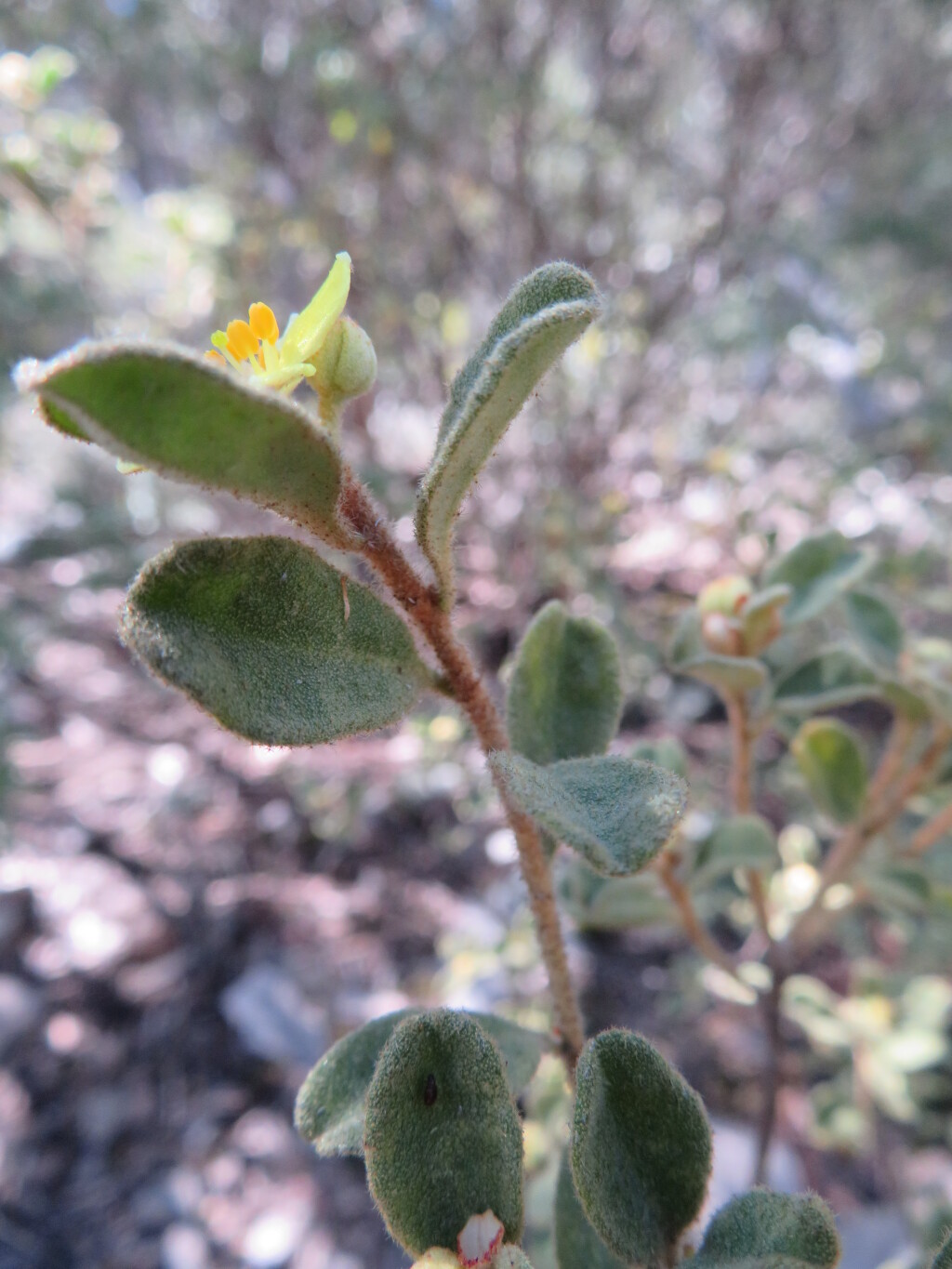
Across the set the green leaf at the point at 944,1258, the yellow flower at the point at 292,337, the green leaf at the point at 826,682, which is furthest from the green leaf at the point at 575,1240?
the yellow flower at the point at 292,337

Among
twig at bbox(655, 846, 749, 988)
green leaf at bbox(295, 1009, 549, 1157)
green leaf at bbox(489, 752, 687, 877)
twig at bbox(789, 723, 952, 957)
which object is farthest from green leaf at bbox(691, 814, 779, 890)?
green leaf at bbox(489, 752, 687, 877)

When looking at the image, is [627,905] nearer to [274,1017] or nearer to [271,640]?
[271,640]

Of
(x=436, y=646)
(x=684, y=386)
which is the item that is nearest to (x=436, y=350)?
(x=684, y=386)

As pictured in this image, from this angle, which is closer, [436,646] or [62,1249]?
[436,646]

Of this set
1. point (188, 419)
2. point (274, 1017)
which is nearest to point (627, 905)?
point (188, 419)

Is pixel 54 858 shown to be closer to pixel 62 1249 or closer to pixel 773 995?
pixel 62 1249

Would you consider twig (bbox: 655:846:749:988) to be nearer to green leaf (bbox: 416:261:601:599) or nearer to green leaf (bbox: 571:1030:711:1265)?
green leaf (bbox: 571:1030:711:1265)
